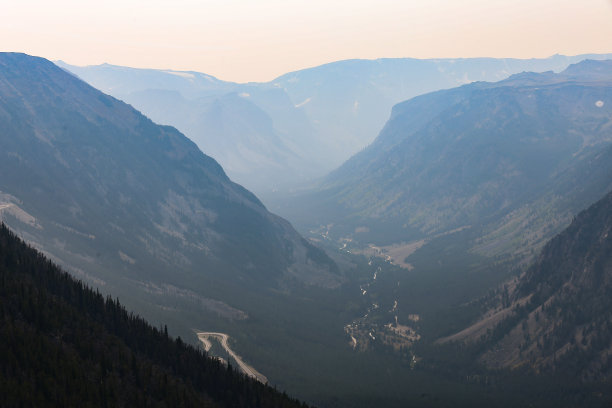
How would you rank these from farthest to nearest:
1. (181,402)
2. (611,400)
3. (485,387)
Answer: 1. (485,387)
2. (611,400)
3. (181,402)

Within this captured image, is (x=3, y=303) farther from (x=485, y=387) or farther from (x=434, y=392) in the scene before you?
(x=485, y=387)

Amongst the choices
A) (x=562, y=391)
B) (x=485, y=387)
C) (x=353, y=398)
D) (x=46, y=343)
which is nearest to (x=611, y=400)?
(x=562, y=391)

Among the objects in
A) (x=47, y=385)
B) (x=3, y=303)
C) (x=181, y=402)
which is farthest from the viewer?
(x=3, y=303)

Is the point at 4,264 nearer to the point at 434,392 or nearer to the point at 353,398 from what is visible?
the point at 353,398

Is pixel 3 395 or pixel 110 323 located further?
pixel 110 323

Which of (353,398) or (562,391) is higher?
(562,391)

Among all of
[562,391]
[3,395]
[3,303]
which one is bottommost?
[3,395]
